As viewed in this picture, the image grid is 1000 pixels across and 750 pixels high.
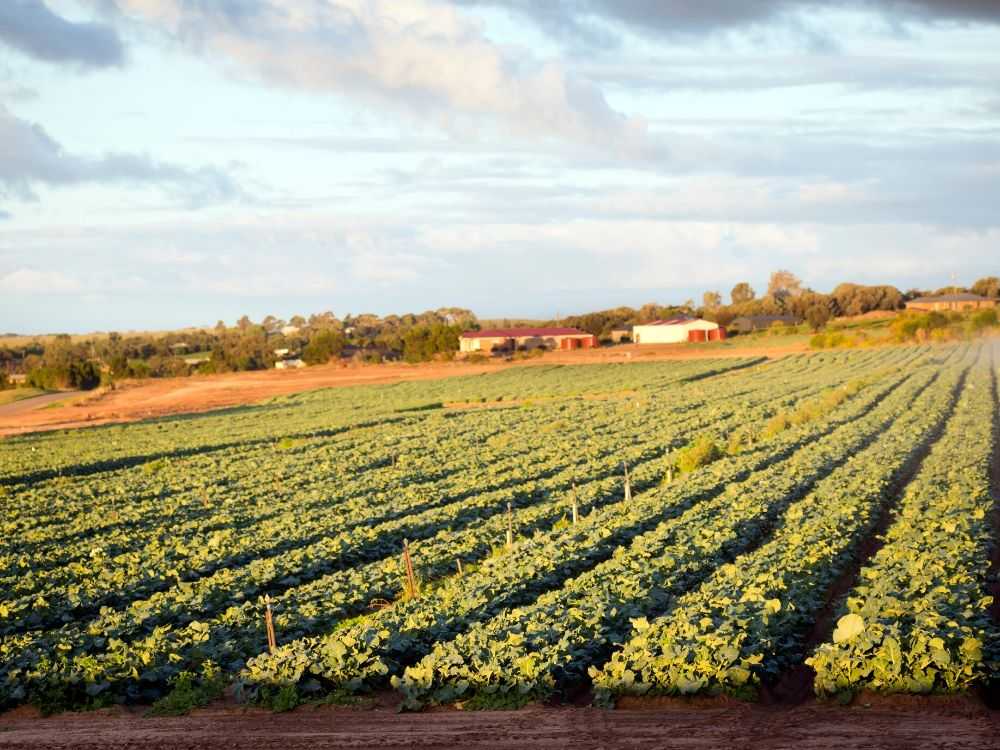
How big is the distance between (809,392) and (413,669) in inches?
1680

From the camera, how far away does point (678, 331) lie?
12362 cm

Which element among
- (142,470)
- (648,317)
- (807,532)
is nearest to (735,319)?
(648,317)

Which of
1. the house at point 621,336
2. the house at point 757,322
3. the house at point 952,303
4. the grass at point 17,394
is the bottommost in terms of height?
the grass at point 17,394

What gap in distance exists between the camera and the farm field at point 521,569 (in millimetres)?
11414

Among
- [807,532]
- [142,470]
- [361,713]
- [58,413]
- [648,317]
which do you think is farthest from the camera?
[648,317]

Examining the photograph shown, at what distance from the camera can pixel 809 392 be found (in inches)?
2009

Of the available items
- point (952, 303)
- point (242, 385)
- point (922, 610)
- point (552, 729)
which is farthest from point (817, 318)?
point (552, 729)

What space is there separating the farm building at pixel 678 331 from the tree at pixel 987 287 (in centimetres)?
6845

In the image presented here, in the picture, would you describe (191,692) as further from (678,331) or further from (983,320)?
(983,320)

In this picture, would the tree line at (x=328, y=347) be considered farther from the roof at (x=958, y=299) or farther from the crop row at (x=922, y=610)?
the crop row at (x=922, y=610)

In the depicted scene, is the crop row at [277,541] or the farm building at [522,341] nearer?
the crop row at [277,541]

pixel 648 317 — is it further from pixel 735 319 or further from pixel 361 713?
pixel 361 713

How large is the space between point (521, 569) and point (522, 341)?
110 metres

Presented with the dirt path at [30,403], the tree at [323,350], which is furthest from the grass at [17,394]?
the tree at [323,350]
